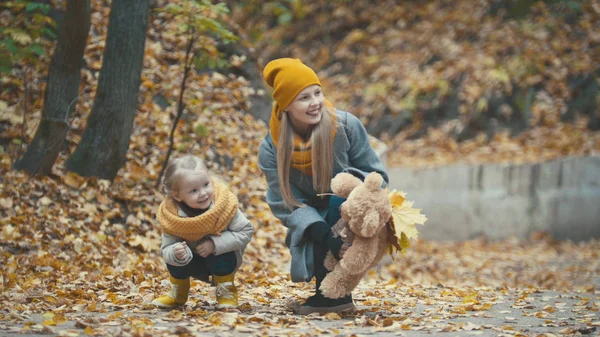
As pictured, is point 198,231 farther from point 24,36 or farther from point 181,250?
point 24,36

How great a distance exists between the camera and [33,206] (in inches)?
270

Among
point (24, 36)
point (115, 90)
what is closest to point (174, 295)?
point (115, 90)

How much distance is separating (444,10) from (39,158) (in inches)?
481

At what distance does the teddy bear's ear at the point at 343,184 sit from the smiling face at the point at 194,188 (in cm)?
78

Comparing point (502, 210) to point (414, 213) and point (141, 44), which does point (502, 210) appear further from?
point (414, 213)

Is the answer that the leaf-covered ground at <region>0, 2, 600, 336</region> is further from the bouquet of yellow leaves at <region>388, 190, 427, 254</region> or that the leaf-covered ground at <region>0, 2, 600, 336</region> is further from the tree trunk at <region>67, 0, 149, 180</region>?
the bouquet of yellow leaves at <region>388, 190, 427, 254</region>

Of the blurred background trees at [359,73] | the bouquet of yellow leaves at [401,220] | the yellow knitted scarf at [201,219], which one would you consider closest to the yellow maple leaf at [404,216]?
the bouquet of yellow leaves at [401,220]

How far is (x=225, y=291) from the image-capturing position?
471cm

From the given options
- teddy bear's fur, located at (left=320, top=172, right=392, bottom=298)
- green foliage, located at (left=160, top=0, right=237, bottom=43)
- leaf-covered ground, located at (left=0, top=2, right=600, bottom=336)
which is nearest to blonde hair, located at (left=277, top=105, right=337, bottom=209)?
teddy bear's fur, located at (left=320, top=172, right=392, bottom=298)

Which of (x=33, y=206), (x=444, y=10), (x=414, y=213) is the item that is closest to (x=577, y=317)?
(x=414, y=213)

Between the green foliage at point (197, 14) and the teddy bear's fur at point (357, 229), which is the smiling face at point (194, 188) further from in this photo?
the green foliage at point (197, 14)

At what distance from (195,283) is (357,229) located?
2286mm

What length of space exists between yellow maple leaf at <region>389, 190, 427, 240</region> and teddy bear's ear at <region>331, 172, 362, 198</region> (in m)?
0.24

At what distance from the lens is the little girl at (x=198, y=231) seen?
14.7 ft
